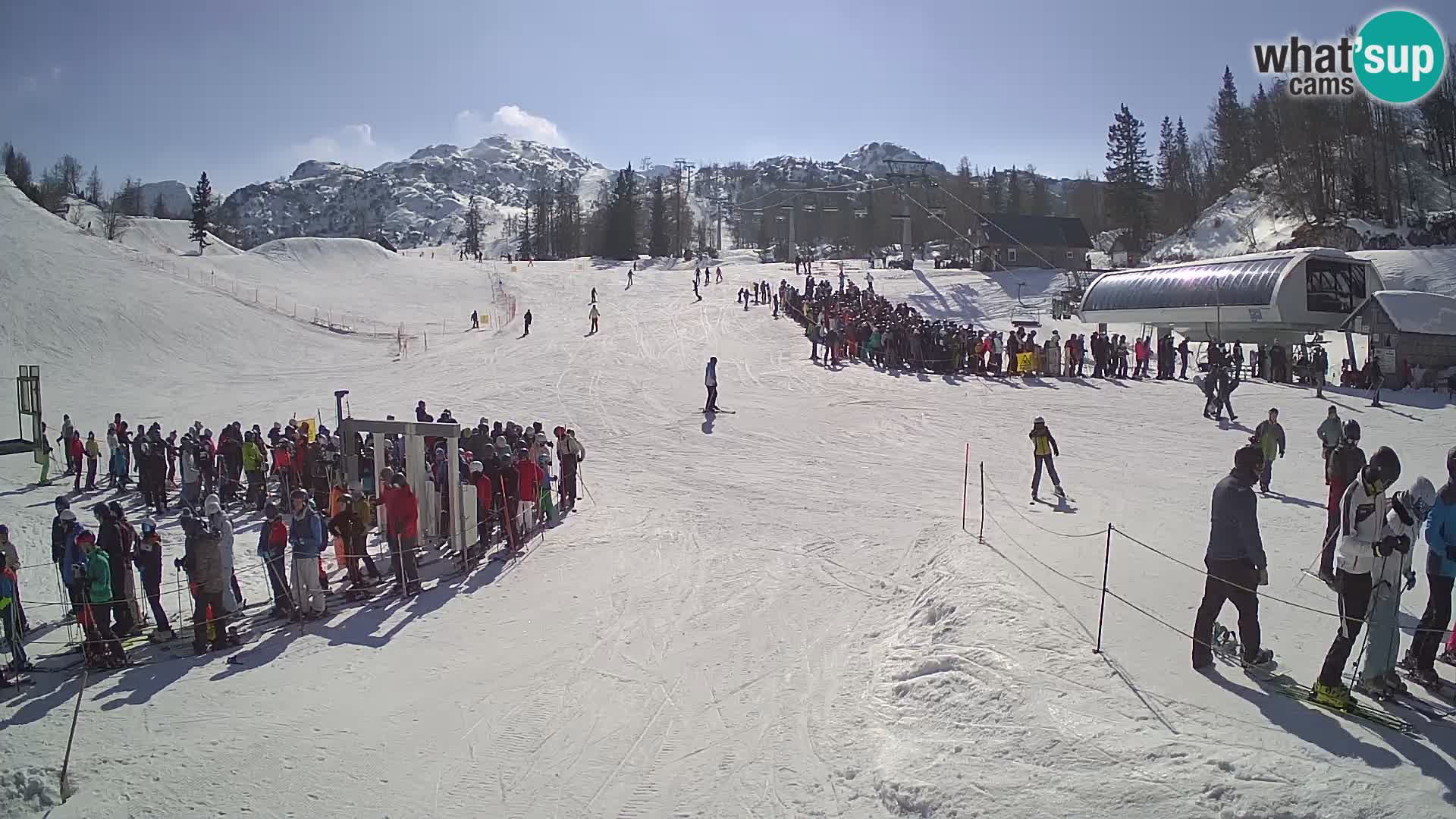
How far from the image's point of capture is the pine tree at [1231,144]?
70875mm

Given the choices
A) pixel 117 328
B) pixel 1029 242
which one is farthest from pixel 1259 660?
pixel 1029 242

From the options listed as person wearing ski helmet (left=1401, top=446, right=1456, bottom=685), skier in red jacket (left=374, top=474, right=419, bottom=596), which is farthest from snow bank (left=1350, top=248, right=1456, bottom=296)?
skier in red jacket (left=374, top=474, right=419, bottom=596)

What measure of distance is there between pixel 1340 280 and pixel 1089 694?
106 feet

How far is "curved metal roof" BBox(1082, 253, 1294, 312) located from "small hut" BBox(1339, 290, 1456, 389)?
707 centimetres

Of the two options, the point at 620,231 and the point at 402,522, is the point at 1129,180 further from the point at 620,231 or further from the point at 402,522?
the point at 402,522

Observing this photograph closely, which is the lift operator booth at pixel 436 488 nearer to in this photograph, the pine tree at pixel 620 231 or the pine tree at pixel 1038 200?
the pine tree at pixel 620 231

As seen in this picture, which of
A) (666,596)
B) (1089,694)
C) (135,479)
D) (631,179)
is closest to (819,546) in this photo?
(666,596)

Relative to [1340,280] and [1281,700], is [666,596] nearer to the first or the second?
[1281,700]

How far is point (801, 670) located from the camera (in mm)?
8398

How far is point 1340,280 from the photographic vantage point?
3098 centimetres

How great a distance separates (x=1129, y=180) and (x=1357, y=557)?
74.0m

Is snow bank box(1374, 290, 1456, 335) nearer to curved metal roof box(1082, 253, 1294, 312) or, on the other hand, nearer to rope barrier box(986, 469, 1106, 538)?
curved metal roof box(1082, 253, 1294, 312)

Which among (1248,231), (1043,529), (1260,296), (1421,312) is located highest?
(1248,231)

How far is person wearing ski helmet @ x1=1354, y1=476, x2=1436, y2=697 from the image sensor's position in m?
5.69
